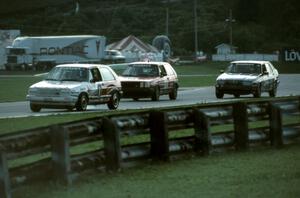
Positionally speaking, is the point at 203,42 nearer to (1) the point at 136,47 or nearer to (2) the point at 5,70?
(1) the point at 136,47

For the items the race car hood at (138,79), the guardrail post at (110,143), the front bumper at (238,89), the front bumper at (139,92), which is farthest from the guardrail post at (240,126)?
the front bumper at (238,89)

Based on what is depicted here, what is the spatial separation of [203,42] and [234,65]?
70799mm

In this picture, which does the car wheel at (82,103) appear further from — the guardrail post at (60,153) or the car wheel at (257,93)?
the guardrail post at (60,153)

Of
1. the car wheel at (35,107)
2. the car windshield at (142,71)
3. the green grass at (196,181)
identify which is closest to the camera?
the green grass at (196,181)

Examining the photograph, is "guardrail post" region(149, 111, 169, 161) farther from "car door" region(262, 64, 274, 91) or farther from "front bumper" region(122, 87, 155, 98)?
"car door" region(262, 64, 274, 91)

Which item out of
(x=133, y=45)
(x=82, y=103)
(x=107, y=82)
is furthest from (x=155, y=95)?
(x=133, y=45)

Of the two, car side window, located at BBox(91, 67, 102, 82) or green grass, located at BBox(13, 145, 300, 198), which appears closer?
green grass, located at BBox(13, 145, 300, 198)

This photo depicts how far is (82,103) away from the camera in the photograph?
2561cm

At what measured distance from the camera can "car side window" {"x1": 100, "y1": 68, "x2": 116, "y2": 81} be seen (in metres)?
27.3

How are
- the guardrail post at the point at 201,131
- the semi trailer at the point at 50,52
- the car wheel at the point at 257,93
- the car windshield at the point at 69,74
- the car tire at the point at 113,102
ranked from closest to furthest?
the guardrail post at the point at 201,131, the car windshield at the point at 69,74, the car tire at the point at 113,102, the car wheel at the point at 257,93, the semi trailer at the point at 50,52

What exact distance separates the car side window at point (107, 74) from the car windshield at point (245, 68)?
883 centimetres

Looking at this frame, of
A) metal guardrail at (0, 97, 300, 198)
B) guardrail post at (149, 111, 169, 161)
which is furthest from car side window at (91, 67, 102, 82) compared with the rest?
guardrail post at (149, 111, 169, 161)

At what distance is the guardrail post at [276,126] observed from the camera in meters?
13.6

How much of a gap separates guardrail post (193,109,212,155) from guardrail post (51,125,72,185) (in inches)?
139
